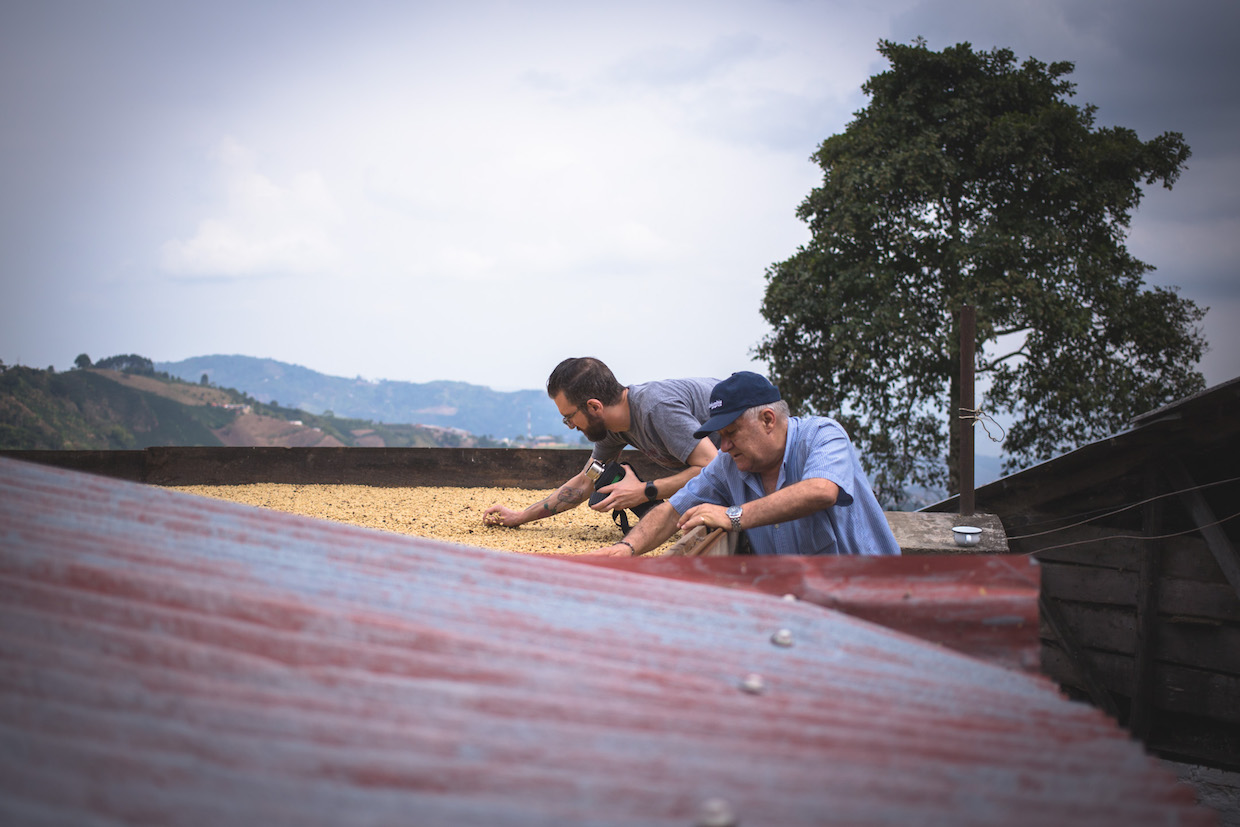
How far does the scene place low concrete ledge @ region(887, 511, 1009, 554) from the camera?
3.47 m

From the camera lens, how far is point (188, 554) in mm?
956

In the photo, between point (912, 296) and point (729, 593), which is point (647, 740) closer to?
point (729, 593)

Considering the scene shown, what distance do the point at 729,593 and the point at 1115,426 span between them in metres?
10.1

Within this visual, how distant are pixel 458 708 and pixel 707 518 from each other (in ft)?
5.29

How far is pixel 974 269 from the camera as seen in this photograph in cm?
986

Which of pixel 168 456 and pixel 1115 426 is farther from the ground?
pixel 1115 426

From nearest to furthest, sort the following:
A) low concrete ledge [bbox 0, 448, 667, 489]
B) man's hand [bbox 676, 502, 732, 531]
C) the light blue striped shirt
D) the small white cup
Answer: man's hand [bbox 676, 502, 732, 531] → the light blue striped shirt → the small white cup → low concrete ledge [bbox 0, 448, 667, 489]

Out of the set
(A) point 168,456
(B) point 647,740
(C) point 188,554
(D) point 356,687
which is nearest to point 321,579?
(C) point 188,554

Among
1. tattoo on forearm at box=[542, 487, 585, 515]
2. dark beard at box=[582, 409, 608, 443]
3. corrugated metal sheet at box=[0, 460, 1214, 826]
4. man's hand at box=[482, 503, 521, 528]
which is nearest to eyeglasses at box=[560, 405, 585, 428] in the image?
dark beard at box=[582, 409, 608, 443]

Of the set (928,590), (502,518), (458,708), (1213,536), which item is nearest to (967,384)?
(1213,536)

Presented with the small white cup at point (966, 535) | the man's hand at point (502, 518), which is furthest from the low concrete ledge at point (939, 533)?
the man's hand at point (502, 518)

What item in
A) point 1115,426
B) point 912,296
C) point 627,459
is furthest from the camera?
point 912,296

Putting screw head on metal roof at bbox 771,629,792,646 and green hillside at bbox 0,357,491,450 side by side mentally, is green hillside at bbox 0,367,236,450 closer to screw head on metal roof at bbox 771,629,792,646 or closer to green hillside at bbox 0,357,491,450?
green hillside at bbox 0,357,491,450

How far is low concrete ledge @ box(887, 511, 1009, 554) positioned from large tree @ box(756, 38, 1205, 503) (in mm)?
5577
